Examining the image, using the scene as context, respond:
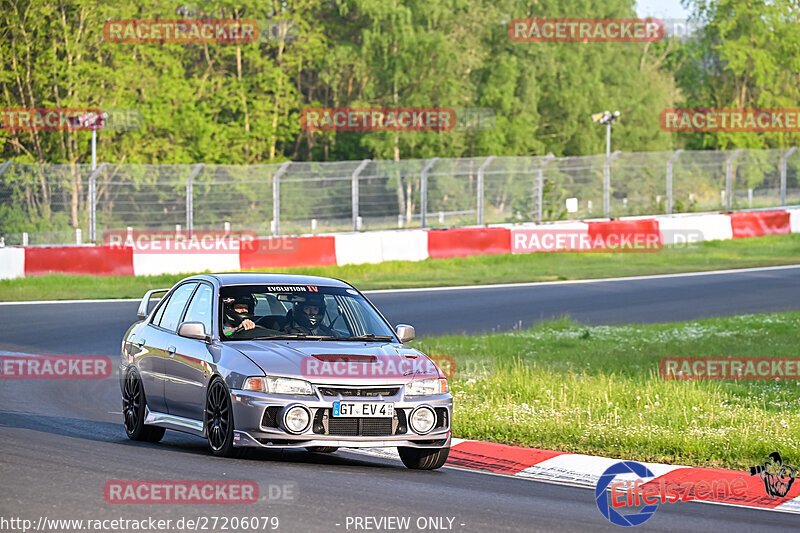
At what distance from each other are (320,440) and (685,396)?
3.95 meters

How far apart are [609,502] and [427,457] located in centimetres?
169

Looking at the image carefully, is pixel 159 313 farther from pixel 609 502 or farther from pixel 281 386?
pixel 609 502

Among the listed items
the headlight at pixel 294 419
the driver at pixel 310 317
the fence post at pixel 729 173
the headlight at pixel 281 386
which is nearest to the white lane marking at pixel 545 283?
the fence post at pixel 729 173

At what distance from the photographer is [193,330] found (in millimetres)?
9359

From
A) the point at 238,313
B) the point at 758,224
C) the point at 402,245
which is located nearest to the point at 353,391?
the point at 238,313

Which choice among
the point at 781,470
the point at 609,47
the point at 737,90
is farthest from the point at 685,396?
the point at 609,47

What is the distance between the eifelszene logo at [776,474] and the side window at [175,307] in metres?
4.67

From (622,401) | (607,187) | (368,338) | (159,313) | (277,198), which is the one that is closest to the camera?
(368,338)

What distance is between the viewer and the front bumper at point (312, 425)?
853 centimetres

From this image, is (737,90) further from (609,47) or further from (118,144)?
(118,144)

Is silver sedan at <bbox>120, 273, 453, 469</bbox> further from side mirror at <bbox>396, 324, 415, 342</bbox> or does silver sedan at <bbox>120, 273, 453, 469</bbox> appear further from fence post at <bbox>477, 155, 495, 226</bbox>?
fence post at <bbox>477, 155, 495, 226</bbox>

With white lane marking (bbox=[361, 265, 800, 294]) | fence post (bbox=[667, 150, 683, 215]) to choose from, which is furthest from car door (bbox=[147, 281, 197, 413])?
fence post (bbox=[667, 150, 683, 215])

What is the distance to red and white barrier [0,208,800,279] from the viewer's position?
2567 cm

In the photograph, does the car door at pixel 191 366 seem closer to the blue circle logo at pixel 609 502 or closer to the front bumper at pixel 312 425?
the front bumper at pixel 312 425
